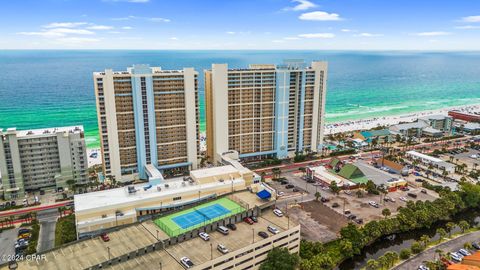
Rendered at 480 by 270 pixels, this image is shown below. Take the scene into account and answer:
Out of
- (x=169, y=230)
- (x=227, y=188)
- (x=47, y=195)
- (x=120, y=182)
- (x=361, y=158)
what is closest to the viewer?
(x=169, y=230)

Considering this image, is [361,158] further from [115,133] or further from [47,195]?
[47,195]

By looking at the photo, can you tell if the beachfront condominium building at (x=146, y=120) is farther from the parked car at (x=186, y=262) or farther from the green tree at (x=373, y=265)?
the green tree at (x=373, y=265)

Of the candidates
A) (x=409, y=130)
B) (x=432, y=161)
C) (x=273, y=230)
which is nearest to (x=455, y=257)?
(x=273, y=230)

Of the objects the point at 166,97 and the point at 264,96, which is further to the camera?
the point at 264,96

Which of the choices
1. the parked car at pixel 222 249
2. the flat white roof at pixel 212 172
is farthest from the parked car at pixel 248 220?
the flat white roof at pixel 212 172

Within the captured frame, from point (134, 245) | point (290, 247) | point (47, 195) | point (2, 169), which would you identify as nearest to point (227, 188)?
point (290, 247)

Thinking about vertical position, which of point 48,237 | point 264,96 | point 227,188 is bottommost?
point 48,237

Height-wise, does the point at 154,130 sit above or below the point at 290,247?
above

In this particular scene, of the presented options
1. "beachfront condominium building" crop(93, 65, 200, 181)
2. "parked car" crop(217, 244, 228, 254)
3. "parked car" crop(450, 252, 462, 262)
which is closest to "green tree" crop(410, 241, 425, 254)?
"parked car" crop(450, 252, 462, 262)

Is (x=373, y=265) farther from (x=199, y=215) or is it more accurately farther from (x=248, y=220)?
(x=199, y=215)
